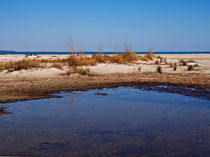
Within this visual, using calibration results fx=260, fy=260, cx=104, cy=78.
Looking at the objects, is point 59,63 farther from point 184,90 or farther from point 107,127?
point 107,127

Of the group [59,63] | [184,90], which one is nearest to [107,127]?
[184,90]

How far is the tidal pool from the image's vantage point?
327cm

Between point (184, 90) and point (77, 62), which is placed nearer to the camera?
point (184, 90)

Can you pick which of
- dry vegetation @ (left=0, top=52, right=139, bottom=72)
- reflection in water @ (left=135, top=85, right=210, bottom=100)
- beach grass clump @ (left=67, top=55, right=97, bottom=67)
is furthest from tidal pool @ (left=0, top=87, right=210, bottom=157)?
beach grass clump @ (left=67, top=55, right=97, bottom=67)

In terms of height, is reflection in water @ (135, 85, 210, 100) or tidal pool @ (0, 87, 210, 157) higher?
Result: reflection in water @ (135, 85, 210, 100)

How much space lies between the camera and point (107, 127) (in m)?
4.25

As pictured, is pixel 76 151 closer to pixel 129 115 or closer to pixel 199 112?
pixel 129 115

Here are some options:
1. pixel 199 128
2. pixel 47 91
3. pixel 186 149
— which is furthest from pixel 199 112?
pixel 47 91

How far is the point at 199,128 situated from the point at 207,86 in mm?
4699

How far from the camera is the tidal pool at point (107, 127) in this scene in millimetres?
3270

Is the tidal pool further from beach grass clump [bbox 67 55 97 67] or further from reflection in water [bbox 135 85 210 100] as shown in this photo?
beach grass clump [bbox 67 55 97 67]

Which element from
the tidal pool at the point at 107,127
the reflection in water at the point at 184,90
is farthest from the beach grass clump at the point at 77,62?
the tidal pool at the point at 107,127

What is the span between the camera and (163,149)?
327cm

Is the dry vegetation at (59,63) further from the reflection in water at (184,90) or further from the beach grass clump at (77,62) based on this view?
the reflection in water at (184,90)
